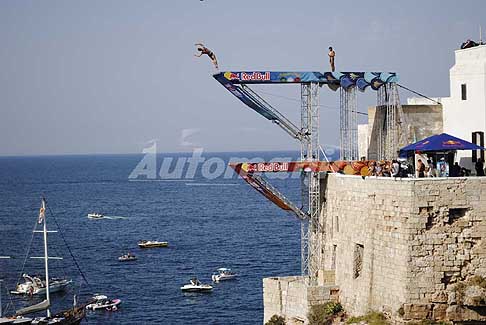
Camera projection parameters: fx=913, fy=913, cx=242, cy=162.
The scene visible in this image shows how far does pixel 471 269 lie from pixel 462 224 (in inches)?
54.8

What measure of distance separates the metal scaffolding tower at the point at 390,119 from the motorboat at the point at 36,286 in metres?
35.1

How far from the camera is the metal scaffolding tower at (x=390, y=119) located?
3488 centimetres

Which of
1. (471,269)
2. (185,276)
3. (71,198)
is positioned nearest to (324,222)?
(471,269)

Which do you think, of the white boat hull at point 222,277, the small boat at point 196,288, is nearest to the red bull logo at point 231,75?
Result: the small boat at point 196,288

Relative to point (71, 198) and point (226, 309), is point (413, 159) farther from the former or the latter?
point (71, 198)

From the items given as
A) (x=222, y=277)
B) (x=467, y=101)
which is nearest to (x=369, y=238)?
(x=467, y=101)

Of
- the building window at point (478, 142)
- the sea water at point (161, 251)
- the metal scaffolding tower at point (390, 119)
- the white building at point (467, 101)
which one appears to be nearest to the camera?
the white building at point (467, 101)

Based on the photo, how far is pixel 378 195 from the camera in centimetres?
2902

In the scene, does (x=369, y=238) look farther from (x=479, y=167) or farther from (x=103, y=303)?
(x=103, y=303)

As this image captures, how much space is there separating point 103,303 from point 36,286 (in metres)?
7.50

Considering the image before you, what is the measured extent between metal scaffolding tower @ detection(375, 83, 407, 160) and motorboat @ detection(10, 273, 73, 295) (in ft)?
115

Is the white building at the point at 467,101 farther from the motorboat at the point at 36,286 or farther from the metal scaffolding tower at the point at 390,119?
the motorboat at the point at 36,286

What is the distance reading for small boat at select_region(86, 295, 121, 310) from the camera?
58122 mm

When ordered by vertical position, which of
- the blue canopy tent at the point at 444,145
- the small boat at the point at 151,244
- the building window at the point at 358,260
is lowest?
the small boat at the point at 151,244
